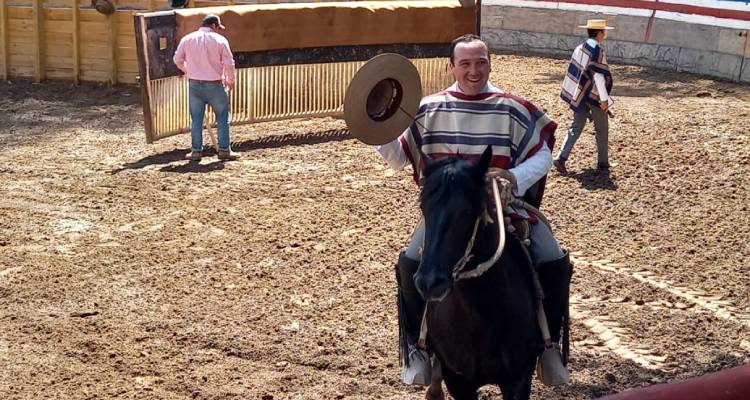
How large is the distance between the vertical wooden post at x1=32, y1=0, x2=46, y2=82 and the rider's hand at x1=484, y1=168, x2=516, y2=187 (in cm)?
1592

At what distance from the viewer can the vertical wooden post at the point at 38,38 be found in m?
19.8

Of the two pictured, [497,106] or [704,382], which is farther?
[497,106]

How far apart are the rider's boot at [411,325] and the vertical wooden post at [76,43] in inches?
585

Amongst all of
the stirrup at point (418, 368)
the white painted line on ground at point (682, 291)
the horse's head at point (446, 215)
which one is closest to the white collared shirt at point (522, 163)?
the horse's head at point (446, 215)

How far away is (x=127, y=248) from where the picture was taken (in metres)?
10.6

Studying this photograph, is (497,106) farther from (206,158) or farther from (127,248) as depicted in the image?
(206,158)

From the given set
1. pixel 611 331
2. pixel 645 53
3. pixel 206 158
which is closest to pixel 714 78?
pixel 645 53

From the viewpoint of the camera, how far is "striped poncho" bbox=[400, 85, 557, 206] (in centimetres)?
591

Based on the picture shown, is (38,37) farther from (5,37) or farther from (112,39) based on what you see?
(112,39)

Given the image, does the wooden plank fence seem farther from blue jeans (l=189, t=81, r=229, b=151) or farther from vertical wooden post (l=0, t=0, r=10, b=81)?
blue jeans (l=189, t=81, r=229, b=151)

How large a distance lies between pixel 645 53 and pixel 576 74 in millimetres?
8299

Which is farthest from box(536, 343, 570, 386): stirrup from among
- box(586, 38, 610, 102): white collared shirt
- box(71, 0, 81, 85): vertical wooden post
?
box(71, 0, 81, 85): vertical wooden post

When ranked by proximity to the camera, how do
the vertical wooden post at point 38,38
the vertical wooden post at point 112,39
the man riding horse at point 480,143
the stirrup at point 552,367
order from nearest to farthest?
the man riding horse at point 480,143 < the stirrup at point 552,367 < the vertical wooden post at point 112,39 < the vertical wooden post at point 38,38

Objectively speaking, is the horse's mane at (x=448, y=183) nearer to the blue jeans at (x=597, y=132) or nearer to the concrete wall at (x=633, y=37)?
the blue jeans at (x=597, y=132)
